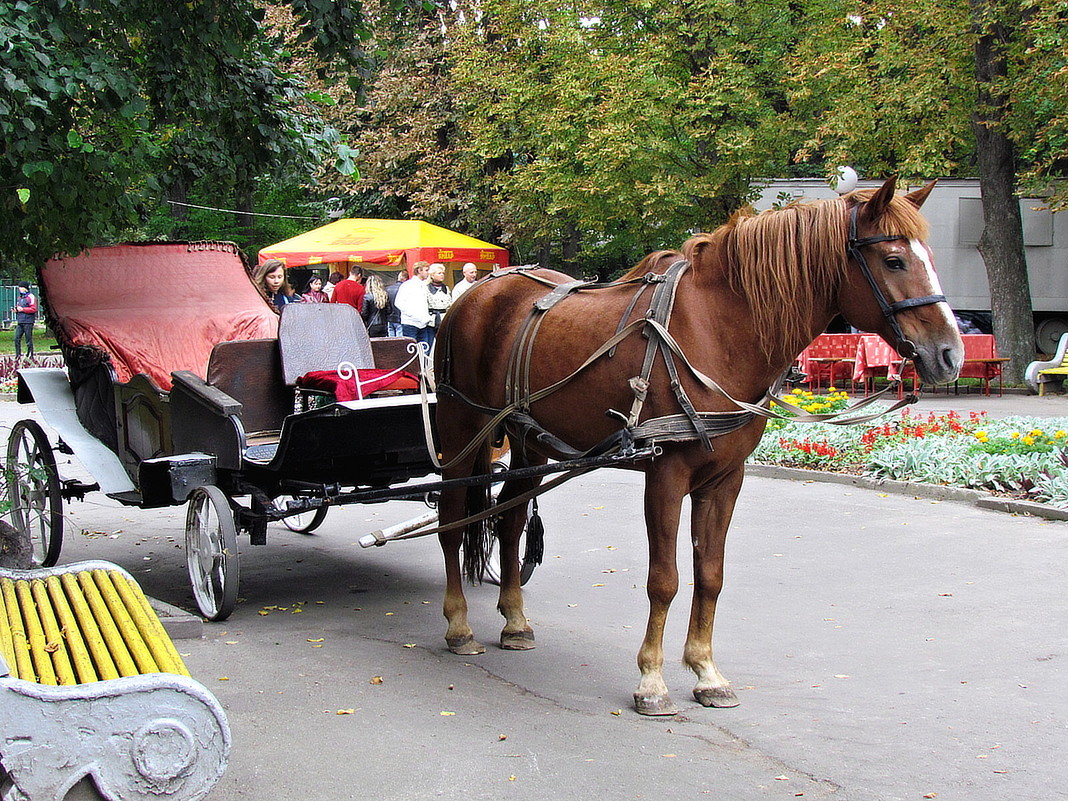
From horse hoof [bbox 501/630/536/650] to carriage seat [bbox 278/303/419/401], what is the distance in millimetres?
1857

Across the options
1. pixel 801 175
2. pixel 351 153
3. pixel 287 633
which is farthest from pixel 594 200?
pixel 287 633

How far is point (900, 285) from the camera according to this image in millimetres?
4594

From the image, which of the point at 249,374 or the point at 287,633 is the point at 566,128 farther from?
the point at 287,633

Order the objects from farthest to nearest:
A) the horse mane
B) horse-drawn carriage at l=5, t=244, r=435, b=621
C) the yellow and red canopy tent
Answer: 1. the yellow and red canopy tent
2. horse-drawn carriage at l=5, t=244, r=435, b=621
3. the horse mane

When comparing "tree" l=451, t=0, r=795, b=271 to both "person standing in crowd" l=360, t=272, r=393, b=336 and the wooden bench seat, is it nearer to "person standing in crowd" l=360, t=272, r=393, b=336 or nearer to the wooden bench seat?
"person standing in crowd" l=360, t=272, r=393, b=336

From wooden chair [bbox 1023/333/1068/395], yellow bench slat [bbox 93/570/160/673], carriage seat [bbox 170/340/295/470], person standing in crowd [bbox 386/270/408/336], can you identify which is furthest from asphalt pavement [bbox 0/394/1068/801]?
wooden chair [bbox 1023/333/1068/395]

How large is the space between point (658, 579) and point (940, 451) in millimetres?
6626

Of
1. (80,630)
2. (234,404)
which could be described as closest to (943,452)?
(234,404)

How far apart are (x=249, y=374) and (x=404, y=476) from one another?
1247 mm

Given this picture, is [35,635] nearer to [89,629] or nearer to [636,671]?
[89,629]

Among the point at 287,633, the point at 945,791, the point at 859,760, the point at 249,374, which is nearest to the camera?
the point at 945,791

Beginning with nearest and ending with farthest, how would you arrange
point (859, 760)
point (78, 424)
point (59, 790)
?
point (59, 790) < point (859, 760) < point (78, 424)

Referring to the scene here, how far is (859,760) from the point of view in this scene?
4316 mm

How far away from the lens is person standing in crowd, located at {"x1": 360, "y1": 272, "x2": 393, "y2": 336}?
15.9 m
